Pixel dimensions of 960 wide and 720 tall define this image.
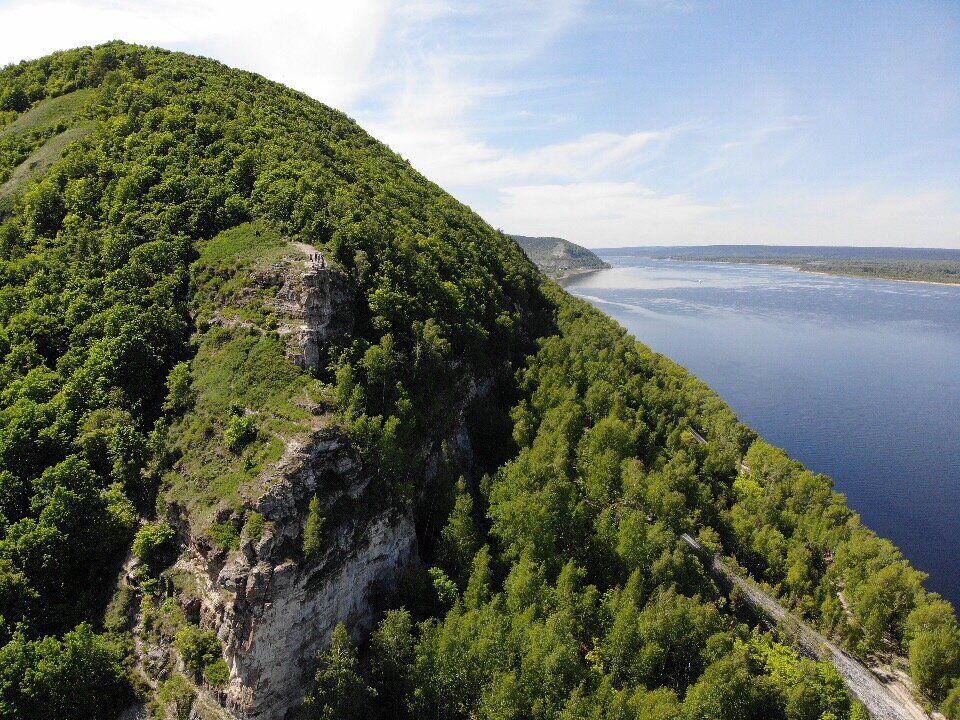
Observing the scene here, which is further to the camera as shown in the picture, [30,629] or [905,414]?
[905,414]

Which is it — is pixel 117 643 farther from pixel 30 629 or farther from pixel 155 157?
pixel 155 157

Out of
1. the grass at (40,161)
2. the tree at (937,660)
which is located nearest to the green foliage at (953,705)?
the tree at (937,660)

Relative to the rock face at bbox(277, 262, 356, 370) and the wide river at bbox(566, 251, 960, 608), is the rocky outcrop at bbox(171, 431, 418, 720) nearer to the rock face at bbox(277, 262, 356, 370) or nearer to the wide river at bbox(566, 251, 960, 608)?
the rock face at bbox(277, 262, 356, 370)

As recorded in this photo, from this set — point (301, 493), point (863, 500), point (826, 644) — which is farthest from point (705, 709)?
point (863, 500)

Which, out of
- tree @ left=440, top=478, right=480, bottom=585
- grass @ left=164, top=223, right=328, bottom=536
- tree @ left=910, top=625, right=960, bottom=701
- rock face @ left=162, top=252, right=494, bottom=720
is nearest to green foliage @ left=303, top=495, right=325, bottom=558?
rock face @ left=162, top=252, right=494, bottom=720

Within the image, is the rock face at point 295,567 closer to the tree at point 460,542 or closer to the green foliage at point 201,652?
the green foliage at point 201,652

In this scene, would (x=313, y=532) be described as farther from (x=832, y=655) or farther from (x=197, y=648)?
(x=832, y=655)
